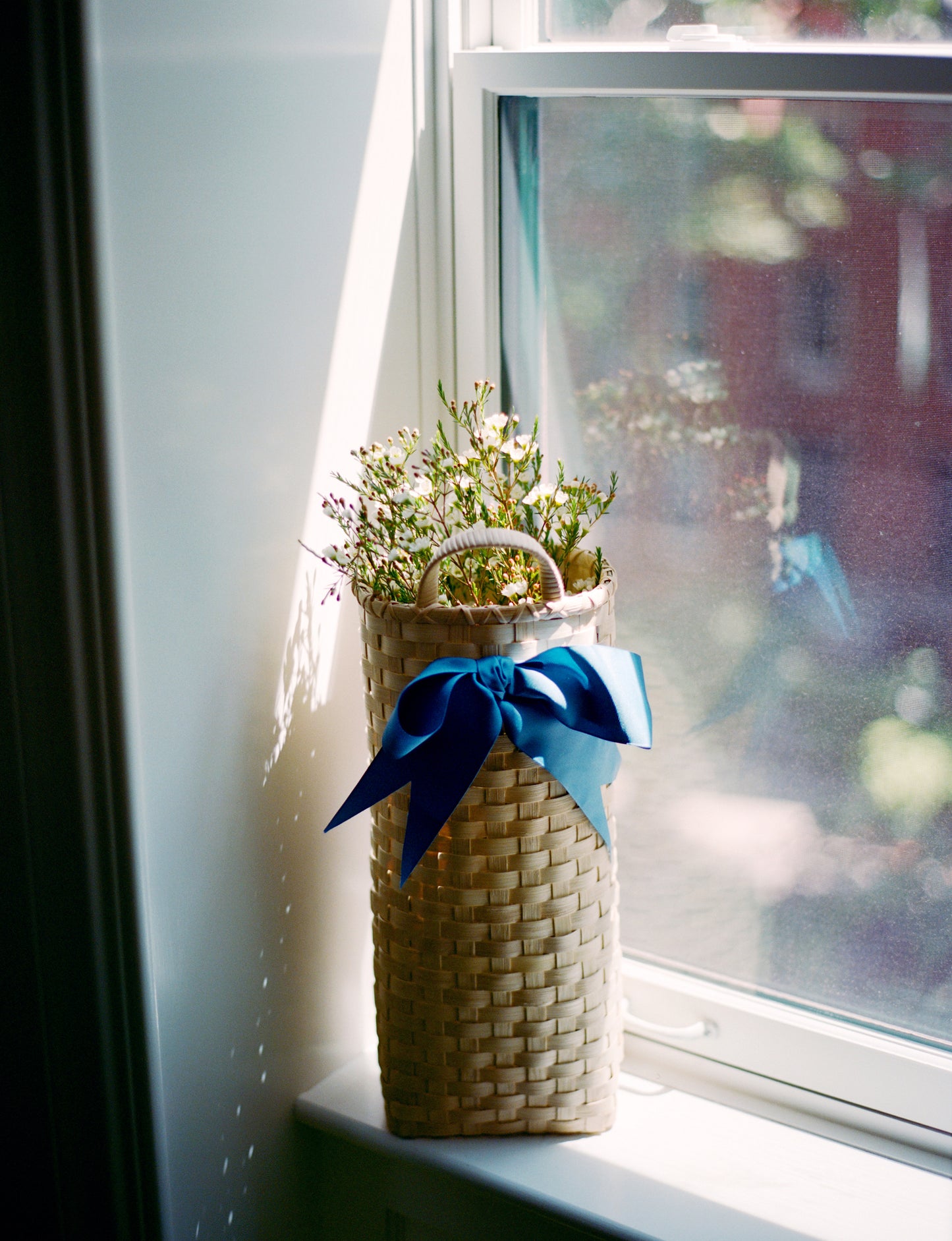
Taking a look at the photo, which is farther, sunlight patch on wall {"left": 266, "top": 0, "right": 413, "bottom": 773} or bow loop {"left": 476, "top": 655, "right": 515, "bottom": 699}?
sunlight patch on wall {"left": 266, "top": 0, "right": 413, "bottom": 773}

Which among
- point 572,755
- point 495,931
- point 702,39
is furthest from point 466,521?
point 702,39

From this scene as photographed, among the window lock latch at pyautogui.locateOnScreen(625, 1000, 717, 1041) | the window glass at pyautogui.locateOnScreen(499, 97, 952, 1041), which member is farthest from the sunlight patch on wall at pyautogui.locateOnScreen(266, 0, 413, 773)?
the window lock latch at pyautogui.locateOnScreen(625, 1000, 717, 1041)

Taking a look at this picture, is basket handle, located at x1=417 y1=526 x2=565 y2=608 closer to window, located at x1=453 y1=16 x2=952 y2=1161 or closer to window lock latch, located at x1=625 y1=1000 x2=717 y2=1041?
window, located at x1=453 y1=16 x2=952 y2=1161

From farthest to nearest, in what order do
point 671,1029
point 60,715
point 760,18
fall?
1. point 671,1029
2. point 760,18
3. point 60,715

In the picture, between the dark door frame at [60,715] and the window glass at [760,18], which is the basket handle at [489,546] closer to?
the dark door frame at [60,715]

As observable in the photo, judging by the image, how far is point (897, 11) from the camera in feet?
3.01

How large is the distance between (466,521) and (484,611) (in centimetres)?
13

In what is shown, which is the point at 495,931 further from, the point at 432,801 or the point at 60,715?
the point at 60,715

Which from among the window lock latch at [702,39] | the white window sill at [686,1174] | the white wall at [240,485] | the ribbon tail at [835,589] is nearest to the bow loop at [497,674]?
the white wall at [240,485]

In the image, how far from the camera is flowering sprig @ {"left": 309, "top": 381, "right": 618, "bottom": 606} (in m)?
0.93

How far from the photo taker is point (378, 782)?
89 cm

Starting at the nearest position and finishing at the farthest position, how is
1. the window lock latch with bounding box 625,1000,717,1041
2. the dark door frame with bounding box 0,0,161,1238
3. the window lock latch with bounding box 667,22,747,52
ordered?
1. the dark door frame with bounding box 0,0,161,1238
2. the window lock latch with bounding box 667,22,747,52
3. the window lock latch with bounding box 625,1000,717,1041

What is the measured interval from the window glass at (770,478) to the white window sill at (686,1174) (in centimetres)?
14

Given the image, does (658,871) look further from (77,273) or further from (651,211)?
(77,273)
